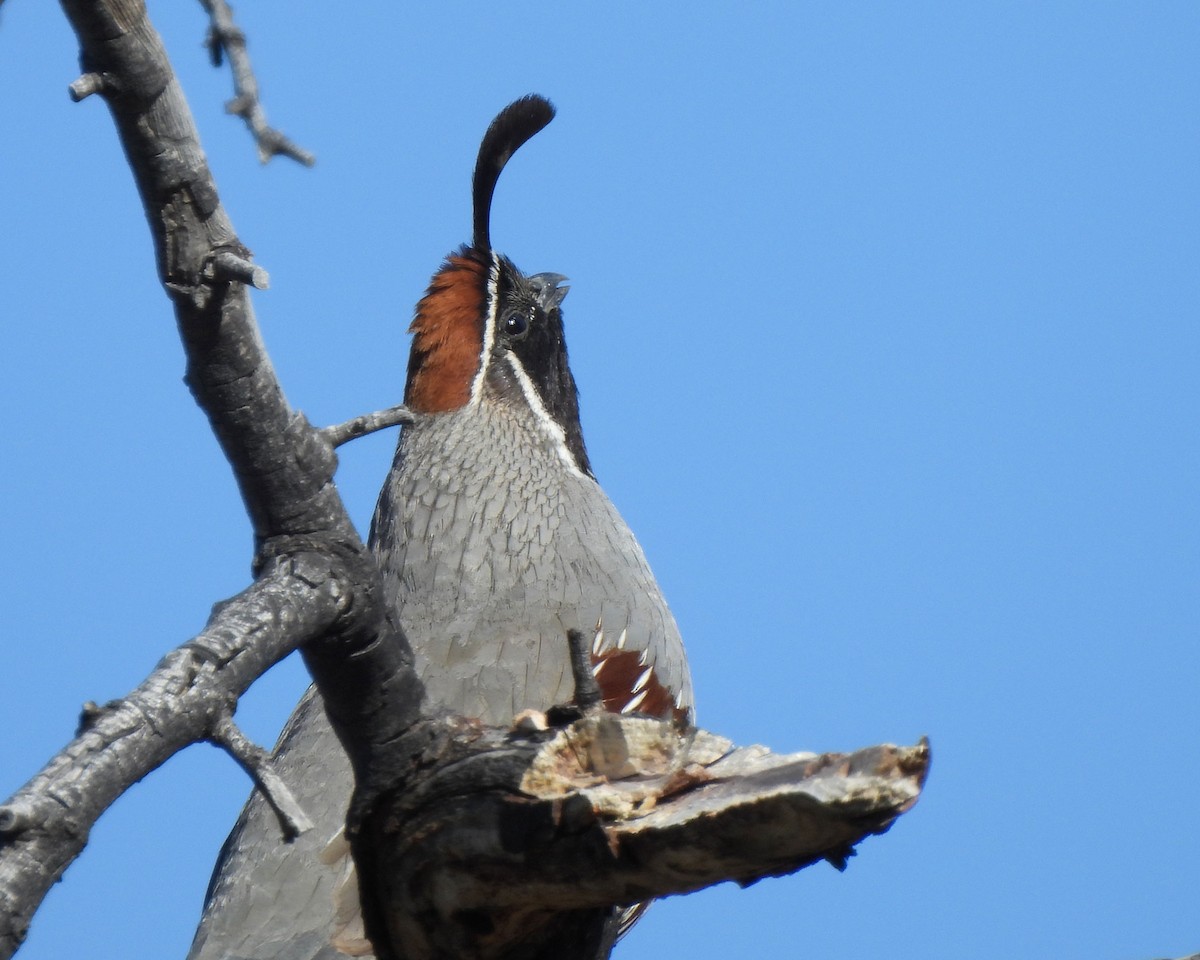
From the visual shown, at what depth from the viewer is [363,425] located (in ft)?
9.02

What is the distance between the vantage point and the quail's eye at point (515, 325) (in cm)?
550

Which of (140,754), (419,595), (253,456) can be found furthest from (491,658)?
(140,754)

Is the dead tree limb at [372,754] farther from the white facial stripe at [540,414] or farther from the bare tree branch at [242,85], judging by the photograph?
the white facial stripe at [540,414]

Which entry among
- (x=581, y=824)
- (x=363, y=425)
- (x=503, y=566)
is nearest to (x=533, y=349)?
(x=503, y=566)

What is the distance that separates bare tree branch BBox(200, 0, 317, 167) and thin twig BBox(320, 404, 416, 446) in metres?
0.55

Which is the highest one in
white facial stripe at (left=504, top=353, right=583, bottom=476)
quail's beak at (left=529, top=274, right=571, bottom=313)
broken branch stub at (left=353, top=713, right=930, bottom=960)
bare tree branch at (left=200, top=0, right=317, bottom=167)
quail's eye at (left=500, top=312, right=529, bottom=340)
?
quail's beak at (left=529, top=274, right=571, bottom=313)

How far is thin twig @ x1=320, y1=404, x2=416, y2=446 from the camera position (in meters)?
2.69

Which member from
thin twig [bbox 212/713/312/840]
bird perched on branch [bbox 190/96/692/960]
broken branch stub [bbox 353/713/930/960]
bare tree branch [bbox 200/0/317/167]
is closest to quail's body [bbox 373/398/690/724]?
bird perched on branch [bbox 190/96/692/960]

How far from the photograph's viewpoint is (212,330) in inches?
94.7

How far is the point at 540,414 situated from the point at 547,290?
526 mm

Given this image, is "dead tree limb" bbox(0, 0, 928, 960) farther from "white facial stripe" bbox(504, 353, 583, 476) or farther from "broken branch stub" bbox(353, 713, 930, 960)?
"white facial stripe" bbox(504, 353, 583, 476)

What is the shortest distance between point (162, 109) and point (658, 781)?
1337mm

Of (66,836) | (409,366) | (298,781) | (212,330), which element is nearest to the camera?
(66,836)

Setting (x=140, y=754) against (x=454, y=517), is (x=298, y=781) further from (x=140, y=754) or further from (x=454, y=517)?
(x=140, y=754)
